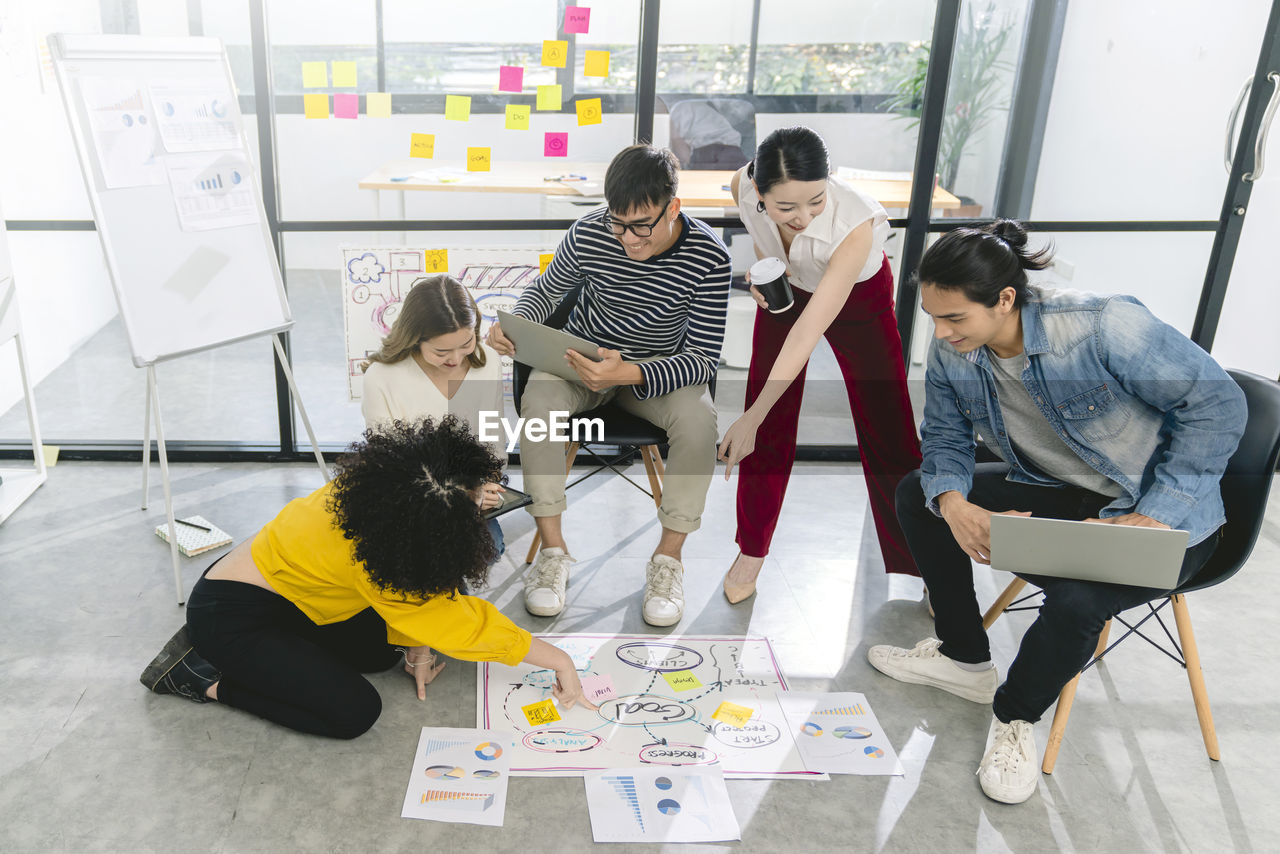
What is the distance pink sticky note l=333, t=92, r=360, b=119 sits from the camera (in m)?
2.88

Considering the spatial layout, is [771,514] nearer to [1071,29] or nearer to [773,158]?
[773,158]

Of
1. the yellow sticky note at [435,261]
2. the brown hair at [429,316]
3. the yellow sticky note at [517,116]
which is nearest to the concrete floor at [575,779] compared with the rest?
the brown hair at [429,316]

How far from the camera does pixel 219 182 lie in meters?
2.57

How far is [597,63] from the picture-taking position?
118 inches

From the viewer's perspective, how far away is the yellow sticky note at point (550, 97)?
9.81 ft

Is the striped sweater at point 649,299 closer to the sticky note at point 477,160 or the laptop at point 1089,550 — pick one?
the sticky note at point 477,160

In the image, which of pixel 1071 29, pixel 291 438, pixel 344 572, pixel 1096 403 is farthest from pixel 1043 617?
pixel 291 438

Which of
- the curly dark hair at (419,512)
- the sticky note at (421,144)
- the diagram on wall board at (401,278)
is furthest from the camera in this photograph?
the diagram on wall board at (401,278)

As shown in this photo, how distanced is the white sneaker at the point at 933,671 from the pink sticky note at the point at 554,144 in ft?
5.69

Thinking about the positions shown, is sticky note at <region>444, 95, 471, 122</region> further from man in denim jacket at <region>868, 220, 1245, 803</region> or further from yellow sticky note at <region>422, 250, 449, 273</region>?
man in denim jacket at <region>868, 220, 1245, 803</region>

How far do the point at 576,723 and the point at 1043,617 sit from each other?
939 mm

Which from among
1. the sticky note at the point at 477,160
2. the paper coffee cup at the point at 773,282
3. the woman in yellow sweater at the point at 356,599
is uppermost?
the sticky note at the point at 477,160

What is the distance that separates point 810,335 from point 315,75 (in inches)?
65.8

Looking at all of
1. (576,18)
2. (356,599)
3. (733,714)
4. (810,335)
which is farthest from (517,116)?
(733,714)
